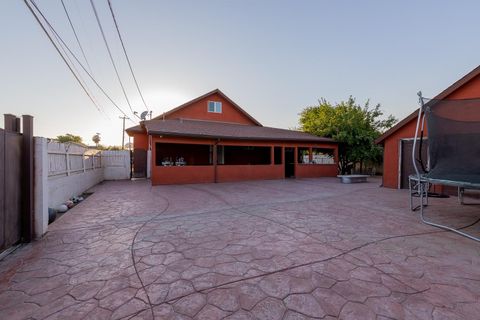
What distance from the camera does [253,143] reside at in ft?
41.0

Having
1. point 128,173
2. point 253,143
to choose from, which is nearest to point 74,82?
point 128,173

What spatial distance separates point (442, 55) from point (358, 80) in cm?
A: 394

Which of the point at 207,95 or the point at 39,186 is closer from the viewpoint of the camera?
the point at 39,186

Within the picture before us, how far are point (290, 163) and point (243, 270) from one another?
1252cm

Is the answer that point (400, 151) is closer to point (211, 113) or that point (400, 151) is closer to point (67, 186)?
point (211, 113)

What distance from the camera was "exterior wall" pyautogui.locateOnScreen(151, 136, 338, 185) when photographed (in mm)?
10375

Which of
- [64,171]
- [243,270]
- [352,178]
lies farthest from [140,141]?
[243,270]

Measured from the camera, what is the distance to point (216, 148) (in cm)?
1170

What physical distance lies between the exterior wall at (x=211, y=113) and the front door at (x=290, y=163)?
4976mm

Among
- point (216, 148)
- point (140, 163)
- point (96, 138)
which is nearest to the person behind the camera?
point (216, 148)

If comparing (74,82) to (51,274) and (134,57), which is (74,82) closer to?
(134,57)

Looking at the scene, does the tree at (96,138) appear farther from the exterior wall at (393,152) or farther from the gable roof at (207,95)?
the exterior wall at (393,152)

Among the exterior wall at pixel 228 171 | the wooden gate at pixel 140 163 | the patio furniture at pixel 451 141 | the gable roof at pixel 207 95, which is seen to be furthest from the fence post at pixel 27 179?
the gable roof at pixel 207 95

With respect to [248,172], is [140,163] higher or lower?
higher
